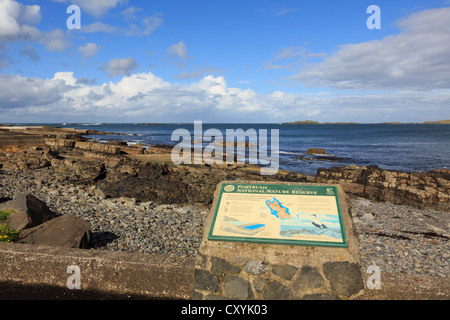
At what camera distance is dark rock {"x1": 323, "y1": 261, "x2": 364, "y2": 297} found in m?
3.38

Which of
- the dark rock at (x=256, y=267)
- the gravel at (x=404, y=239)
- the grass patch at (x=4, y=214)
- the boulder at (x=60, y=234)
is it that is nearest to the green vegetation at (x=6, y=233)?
the grass patch at (x=4, y=214)

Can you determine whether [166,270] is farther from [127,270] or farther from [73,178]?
[73,178]

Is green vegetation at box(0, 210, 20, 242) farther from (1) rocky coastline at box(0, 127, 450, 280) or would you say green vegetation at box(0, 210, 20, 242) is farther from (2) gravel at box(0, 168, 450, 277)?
(2) gravel at box(0, 168, 450, 277)

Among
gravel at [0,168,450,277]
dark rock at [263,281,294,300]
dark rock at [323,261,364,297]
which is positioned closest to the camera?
dark rock at [323,261,364,297]

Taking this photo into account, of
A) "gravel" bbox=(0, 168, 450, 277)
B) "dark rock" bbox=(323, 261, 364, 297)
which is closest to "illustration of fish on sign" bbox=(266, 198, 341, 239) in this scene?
"dark rock" bbox=(323, 261, 364, 297)

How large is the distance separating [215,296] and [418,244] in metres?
6.74

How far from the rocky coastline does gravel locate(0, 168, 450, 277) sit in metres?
0.02

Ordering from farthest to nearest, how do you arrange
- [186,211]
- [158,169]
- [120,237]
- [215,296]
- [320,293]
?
[158,169] < [186,211] < [120,237] < [215,296] < [320,293]

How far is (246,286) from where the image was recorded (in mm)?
3568

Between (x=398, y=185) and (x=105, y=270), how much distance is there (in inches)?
563

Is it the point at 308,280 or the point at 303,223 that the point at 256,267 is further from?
the point at 303,223

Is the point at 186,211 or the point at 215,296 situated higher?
the point at 215,296

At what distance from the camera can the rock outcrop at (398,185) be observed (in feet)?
44.5
